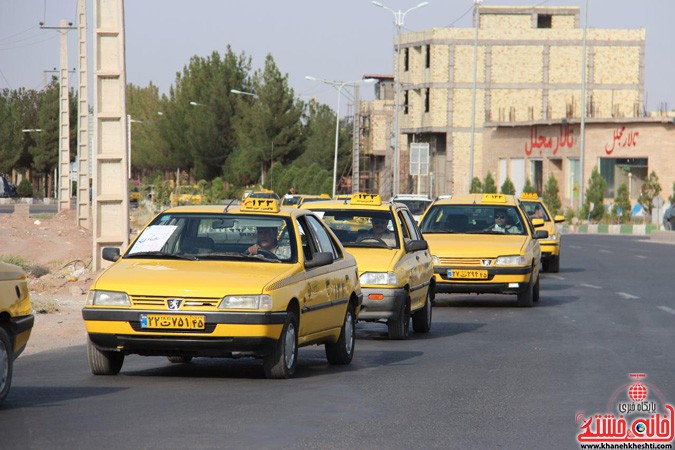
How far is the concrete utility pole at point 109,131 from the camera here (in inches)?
856

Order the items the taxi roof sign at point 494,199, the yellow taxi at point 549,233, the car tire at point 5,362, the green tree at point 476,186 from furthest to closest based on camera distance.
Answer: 1. the green tree at point 476,186
2. the yellow taxi at point 549,233
3. the taxi roof sign at point 494,199
4. the car tire at point 5,362

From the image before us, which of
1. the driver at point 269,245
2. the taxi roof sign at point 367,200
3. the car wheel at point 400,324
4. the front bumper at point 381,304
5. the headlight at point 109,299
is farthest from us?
the taxi roof sign at point 367,200

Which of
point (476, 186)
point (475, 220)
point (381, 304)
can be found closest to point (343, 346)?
point (381, 304)

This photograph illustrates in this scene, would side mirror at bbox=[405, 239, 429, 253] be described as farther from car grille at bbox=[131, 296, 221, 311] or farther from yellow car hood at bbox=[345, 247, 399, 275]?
car grille at bbox=[131, 296, 221, 311]

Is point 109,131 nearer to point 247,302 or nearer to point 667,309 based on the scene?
point 667,309

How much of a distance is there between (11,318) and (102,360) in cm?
186

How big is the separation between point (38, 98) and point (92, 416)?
10673 centimetres

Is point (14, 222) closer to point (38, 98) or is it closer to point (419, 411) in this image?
point (419, 411)

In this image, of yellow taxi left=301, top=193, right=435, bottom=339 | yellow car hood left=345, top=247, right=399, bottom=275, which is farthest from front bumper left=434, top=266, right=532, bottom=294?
yellow car hood left=345, top=247, right=399, bottom=275

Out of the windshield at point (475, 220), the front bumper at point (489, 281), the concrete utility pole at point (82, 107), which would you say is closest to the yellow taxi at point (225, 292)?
the front bumper at point (489, 281)

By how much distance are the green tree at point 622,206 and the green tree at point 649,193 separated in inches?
33.0

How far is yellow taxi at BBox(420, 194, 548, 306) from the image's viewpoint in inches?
770

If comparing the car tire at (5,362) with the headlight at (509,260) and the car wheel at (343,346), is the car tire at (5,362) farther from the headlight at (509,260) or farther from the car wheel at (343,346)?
the headlight at (509,260)

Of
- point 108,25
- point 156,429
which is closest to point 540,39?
point 108,25
